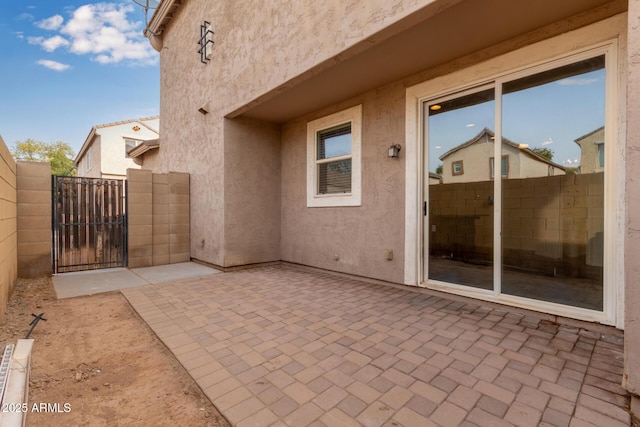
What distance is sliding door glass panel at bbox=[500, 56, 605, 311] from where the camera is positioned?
2.96m

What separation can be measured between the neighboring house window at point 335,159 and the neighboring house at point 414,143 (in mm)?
29

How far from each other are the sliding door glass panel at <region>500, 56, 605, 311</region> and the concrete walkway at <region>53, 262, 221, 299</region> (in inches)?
203

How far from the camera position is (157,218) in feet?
21.0

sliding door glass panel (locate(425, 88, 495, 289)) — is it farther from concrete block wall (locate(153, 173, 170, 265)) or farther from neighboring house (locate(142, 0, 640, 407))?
concrete block wall (locate(153, 173, 170, 265))

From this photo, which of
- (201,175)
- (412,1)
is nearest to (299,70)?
(412,1)

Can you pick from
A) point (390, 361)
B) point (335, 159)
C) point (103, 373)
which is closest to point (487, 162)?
point (335, 159)

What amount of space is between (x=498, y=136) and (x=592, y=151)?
35.9 inches

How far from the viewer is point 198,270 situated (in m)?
5.84

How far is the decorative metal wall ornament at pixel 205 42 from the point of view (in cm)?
628

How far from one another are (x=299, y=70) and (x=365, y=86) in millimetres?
1186

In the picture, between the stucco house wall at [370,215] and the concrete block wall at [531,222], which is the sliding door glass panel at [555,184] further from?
the stucco house wall at [370,215]

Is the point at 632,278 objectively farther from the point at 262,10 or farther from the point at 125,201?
the point at 125,201

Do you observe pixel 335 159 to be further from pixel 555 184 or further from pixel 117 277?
pixel 117 277

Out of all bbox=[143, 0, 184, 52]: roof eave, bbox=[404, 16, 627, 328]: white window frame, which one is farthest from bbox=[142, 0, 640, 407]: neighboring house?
bbox=[143, 0, 184, 52]: roof eave
